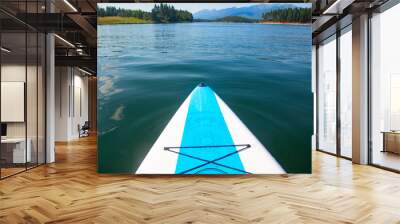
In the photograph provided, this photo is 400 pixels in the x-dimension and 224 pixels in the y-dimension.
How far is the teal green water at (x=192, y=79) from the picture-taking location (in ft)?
20.1

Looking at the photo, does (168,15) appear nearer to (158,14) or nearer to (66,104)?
(158,14)

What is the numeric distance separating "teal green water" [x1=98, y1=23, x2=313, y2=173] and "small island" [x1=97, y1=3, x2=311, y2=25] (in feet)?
0.29

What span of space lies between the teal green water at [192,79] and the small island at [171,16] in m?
0.09

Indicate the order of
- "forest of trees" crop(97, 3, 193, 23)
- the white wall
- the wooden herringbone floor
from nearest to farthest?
the wooden herringbone floor, "forest of trees" crop(97, 3, 193, 23), the white wall

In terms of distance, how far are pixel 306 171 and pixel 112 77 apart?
11.7ft

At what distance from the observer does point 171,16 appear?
20.2 ft

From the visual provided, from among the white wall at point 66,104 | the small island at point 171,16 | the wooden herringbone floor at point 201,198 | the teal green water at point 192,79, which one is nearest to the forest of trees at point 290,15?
the small island at point 171,16

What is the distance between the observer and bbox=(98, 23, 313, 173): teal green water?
6125mm

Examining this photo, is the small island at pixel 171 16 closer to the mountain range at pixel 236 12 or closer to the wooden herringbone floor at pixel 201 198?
the mountain range at pixel 236 12

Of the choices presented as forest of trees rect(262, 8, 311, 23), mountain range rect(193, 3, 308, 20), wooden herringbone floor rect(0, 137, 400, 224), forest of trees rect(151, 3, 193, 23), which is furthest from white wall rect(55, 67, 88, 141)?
forest of trees rect(262, 8, 311, 23)

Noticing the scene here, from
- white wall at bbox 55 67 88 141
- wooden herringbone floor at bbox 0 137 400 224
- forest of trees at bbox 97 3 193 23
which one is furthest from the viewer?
white wall at bbox 55 67 88 141

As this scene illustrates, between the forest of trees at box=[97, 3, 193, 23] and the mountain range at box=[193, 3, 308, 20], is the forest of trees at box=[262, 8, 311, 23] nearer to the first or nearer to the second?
the mountain range at box=[193, 3, 308, 20]

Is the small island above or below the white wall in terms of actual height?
above

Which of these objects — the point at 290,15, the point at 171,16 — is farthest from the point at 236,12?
the point at 171,16
